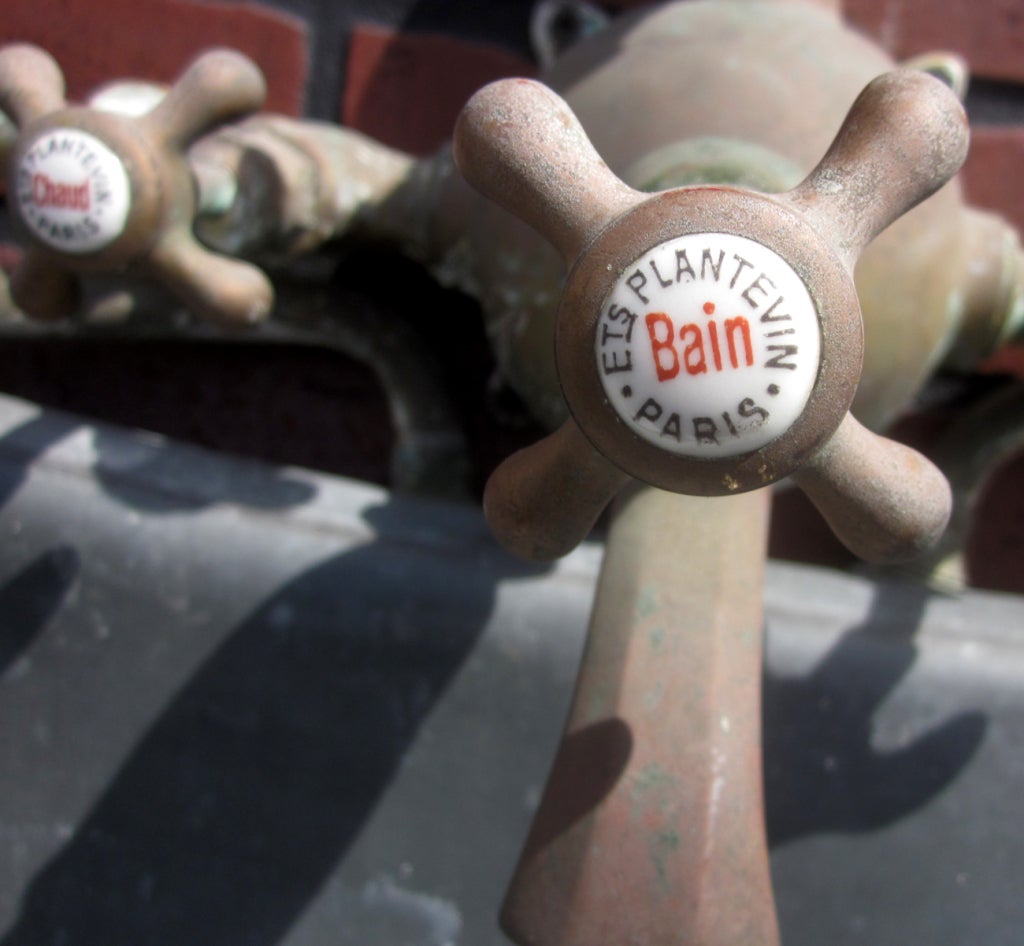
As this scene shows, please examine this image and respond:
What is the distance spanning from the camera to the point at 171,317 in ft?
1.20

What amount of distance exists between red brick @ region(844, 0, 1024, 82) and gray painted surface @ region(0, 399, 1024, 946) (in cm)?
22

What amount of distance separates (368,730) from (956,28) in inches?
13.5

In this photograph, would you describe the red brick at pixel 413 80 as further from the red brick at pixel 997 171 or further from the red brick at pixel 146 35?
the red brick at pixel 997 171

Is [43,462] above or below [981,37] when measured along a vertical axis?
below

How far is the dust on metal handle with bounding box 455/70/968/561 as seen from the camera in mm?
155

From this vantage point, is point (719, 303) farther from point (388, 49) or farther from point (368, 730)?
point (388, 49)

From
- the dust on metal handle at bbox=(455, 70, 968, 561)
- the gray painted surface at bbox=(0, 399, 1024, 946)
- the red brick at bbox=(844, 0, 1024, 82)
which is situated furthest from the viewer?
the red brick at bbox=(844, 0, 1024, 82)

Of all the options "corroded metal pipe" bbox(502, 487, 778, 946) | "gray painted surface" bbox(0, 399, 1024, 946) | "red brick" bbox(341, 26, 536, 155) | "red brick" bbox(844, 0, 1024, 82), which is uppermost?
"red brick" bbox(844, 0, 1024, 82)

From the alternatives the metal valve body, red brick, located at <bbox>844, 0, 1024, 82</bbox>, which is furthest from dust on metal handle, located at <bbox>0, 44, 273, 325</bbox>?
red brick, located at <bbox>844, 0, 1024, 82</bbox>

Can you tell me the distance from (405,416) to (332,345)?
0.13 ft

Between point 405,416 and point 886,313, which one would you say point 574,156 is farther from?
point 405,416

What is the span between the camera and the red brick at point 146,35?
0.40 m

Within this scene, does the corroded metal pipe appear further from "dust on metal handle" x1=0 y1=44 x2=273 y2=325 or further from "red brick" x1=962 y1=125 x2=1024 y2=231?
"red brick" x1=962 y1=125 x2=1024 y2=231

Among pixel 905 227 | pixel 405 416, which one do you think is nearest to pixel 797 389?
pixel 905 227
